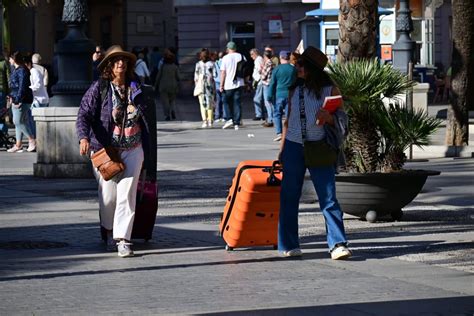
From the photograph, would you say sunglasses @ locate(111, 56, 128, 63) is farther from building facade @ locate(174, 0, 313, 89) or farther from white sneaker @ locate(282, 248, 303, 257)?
building facade @ locate(174, 0, 313, 89)

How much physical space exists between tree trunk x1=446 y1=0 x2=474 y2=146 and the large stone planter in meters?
9.00

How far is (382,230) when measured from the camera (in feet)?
42.7

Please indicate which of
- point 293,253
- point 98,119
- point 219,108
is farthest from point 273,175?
point 219,108

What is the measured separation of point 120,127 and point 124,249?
3.37 feet

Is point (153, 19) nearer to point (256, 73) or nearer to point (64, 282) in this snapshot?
point (256, 73)

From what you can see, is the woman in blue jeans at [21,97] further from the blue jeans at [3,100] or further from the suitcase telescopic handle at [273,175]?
the suitcase telescopic handle at [273,175]

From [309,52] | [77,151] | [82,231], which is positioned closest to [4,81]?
[77,151]

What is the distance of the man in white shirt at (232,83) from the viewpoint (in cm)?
3114

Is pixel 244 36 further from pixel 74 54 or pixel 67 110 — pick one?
pixel 67 110

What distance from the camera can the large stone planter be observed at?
13133mm

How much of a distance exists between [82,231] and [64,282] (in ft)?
10.2

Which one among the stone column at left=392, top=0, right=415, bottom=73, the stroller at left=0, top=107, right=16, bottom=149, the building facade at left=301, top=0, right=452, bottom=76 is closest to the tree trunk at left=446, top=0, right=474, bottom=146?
the building facade at left=301, top=0, right=452, bottom=76

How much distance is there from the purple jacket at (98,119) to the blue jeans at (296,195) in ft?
4.15

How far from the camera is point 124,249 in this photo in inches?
447
